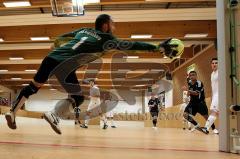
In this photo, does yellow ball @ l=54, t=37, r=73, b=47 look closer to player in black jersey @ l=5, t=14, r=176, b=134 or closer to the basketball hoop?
player in black jersey @ l=5, t=14, r=176, b=134

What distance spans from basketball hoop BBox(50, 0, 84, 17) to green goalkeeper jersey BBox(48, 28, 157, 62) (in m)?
6.87

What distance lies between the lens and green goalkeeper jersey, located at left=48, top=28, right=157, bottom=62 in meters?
4.39

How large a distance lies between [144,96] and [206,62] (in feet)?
63.8

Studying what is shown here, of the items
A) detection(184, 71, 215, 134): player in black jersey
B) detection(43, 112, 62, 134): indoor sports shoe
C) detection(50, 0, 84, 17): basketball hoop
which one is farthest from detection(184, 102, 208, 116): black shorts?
Answer: detection(43, 112, 62, 134): indoor sports shoe

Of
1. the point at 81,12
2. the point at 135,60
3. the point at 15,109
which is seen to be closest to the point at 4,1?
the point at 81,12

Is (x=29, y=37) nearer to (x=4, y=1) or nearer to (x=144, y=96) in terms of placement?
(x=4, y=1)

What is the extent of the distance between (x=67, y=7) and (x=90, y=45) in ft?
23.1

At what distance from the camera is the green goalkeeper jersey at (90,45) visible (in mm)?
4391

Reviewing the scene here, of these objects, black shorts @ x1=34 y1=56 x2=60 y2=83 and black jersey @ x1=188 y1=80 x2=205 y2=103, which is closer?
black shorts @ x1=34 y1=56 x2=60 y2=83

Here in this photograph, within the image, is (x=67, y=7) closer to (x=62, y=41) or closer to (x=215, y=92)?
(x=215, y=92)

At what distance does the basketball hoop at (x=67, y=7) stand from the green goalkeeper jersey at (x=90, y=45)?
22.5 ft

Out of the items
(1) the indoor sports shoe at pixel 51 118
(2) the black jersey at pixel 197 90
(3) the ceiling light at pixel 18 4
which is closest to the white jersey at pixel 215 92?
(2) the black jersey at pixel 197 90

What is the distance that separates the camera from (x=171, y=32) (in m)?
15.4

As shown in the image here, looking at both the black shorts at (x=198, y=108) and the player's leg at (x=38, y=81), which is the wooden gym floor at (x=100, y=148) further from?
the black shorts at (x=198, y=108)
